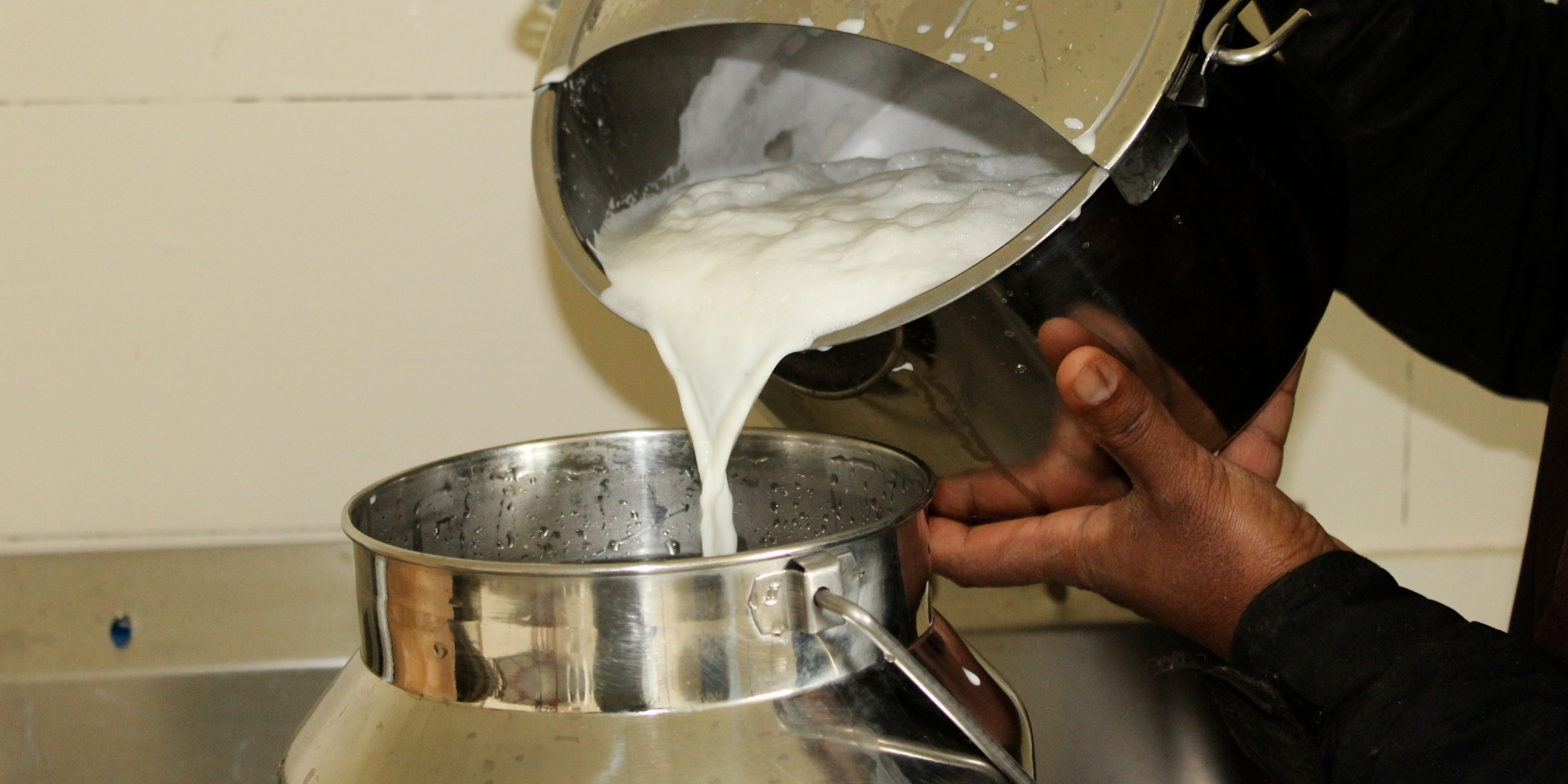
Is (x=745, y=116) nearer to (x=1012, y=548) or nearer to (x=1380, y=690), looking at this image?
(x=1012, y=548)

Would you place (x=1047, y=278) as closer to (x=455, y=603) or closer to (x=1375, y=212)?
(x=455, y=603)

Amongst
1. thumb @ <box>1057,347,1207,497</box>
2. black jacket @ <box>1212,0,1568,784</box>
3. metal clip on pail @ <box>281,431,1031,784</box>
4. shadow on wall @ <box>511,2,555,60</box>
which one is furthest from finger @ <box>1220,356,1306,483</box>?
shadow on wall @ <box>511,2,555,60</box>

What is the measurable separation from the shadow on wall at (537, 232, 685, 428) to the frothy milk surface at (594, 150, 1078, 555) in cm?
23

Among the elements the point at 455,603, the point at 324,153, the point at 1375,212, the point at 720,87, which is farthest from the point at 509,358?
the point at 1375,212

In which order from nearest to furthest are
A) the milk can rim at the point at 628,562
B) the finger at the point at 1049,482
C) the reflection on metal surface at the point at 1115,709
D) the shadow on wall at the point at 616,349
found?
the milk can rim at the point at 628,562
the finger at the point at 1049,482
the reflection on metal surface at the point at 1115,709
the shadow on wall at the point at 616,349

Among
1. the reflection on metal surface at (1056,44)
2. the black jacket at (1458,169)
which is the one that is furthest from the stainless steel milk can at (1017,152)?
the black jacket at (1458,169)

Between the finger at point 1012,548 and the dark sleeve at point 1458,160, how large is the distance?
0.28 meters

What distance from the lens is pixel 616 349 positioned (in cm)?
75

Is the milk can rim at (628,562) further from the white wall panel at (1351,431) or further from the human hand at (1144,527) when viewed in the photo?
the white wall panel at (1351,431)

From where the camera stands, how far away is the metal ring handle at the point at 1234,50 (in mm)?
361

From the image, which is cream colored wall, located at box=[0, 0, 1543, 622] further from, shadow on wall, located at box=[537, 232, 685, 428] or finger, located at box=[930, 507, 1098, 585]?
finger, located at box=[930, 507, 1098, 585]

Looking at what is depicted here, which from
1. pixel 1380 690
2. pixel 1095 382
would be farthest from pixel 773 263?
pixel 1380 690

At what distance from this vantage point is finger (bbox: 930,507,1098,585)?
521mm

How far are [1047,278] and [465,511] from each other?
0.81ft
